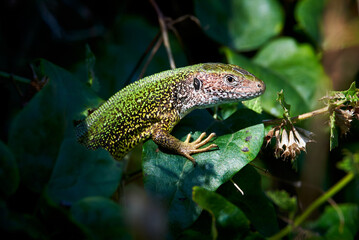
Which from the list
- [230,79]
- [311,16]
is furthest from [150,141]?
[311,16]

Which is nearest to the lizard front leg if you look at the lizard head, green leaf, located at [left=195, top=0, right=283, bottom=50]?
the lizard head

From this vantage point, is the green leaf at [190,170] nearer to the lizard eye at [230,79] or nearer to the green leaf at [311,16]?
the lizard eye at [230,79]

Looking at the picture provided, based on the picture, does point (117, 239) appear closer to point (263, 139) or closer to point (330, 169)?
point (263, 139)

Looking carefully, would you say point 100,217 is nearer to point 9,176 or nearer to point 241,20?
point 9,176

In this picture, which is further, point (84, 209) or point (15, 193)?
point (15, 193)

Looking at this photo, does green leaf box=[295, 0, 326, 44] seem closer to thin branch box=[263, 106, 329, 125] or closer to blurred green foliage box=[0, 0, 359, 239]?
blurred green foliage box=[0, 0, 359, 239]

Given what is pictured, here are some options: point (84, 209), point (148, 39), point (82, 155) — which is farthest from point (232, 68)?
point (148, 39)
